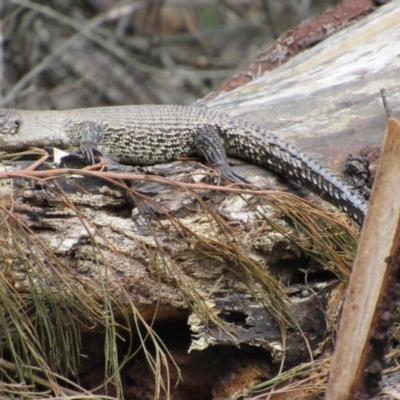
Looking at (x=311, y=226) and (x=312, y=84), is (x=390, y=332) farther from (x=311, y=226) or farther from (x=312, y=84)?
(x=312, y=84)

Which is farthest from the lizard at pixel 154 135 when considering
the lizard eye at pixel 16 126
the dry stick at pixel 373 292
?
the dry stick at pixel 373 292

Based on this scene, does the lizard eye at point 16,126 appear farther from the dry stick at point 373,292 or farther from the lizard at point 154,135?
the dry stick at point 373,292

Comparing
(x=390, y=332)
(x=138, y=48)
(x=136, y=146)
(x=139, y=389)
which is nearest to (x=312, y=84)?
(x=136, y=146)

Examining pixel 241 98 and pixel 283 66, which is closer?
pixel 241 98

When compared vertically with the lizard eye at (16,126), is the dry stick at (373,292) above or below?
below

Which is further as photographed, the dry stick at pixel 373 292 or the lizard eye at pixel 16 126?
the lizard eye at pixel 16 126

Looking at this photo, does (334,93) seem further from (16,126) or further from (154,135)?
(16,126)

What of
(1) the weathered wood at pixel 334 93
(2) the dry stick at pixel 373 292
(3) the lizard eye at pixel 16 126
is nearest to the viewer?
(2) the dry stick at pixel 373 292
